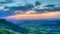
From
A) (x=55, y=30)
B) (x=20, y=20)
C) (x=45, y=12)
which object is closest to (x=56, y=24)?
(x=55, y=30)

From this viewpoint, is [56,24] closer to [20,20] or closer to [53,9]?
[53,9]

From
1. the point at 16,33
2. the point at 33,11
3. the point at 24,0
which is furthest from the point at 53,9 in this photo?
the point at 16,33

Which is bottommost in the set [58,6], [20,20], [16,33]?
[16,33]

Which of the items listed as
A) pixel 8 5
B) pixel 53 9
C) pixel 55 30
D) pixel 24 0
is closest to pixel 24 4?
pixel 24 0

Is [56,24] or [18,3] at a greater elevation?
[18,3]

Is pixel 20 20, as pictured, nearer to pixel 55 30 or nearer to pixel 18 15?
pixel 18 15

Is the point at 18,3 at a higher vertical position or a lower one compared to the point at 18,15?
higher

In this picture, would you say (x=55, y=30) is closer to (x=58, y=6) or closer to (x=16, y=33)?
(x=58, y=6)
